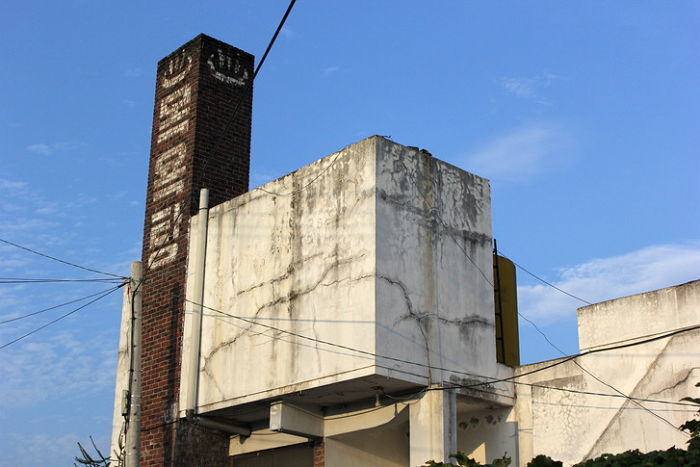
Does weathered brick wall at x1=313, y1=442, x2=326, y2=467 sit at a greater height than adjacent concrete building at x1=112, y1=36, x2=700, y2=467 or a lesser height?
lesser

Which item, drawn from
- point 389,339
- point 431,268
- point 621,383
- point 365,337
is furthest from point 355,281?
point 621,383

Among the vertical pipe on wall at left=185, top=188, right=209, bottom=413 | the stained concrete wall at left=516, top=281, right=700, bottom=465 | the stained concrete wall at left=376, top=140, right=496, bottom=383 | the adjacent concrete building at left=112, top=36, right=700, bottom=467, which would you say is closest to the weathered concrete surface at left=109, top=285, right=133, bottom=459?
the adjacent concrete building at left=112, top=36, right=700, bottom=467

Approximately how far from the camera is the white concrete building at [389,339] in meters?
15.4

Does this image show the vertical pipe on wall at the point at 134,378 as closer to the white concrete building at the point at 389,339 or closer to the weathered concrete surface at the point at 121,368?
the white concrete building at the point at 389,339

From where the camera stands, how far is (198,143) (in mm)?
20031

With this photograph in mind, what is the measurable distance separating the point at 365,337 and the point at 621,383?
3.90 m

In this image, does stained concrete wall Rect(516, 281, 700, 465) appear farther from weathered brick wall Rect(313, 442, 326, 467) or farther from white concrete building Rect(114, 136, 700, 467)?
weathered brick wall Rect(313, 442, 326, 467)

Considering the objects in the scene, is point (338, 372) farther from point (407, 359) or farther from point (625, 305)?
point (625, 305)

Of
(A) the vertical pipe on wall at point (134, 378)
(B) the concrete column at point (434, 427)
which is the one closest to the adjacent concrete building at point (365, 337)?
(B) the concrete column at point (434, 427)

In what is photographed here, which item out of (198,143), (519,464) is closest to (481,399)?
(519,464)

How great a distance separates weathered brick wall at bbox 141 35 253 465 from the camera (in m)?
18.8

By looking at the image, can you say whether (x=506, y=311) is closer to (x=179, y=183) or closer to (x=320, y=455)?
(x=320, y=455)

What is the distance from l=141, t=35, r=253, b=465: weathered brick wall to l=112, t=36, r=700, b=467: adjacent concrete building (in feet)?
0.19

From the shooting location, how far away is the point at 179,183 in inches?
791
